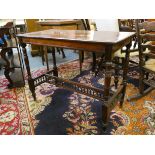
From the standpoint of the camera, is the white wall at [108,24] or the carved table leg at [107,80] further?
the white wall at [108,24]

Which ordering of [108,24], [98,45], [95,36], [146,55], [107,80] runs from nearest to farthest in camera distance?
[98,45]
[107,80]
[95,36]
[146,55]
[108,24]

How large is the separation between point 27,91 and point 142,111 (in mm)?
1546

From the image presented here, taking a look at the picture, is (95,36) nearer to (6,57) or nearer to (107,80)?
(107,80)

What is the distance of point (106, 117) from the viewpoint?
5.13 feet

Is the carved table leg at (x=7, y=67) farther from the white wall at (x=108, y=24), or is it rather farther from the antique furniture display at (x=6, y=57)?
the white wall at (x=108, y=24)

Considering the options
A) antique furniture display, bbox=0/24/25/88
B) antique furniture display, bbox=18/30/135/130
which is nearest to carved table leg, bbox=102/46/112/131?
antique furniture display, bbox=18/30/135/130

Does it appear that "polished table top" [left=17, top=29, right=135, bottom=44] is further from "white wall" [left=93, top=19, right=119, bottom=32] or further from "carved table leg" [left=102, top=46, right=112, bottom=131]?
"white wall" [left=93, top=19, right=119, bottom=32]

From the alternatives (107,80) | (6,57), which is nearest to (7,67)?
(6,57)

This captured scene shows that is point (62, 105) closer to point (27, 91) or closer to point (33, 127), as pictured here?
point (33, 127)

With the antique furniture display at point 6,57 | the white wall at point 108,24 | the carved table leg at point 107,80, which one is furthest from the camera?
the white wall at point 108,24

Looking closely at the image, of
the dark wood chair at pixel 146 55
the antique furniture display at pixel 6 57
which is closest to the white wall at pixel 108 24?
the dark wood chair at pixel 146 55

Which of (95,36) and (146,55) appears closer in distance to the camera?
(95,36)
